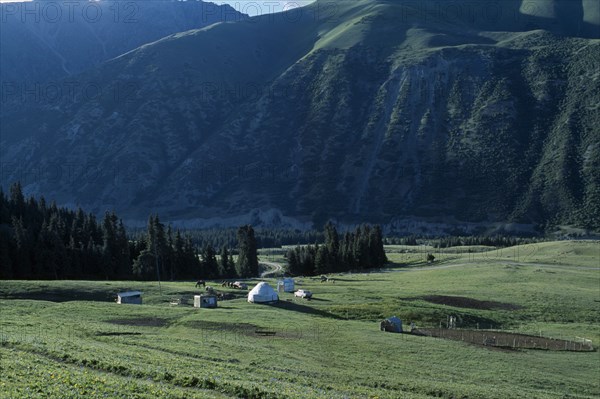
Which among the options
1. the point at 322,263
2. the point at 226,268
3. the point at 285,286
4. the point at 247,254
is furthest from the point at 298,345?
the point at 322,263

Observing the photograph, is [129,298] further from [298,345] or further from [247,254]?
[247,254]

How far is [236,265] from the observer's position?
144m

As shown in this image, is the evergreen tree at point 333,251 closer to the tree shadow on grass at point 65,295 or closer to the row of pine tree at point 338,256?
the row of pine tree at point 338,256

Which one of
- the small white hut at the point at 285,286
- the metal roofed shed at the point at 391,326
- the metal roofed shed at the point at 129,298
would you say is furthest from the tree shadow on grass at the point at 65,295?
the metal roofed shed at the point at 391,326

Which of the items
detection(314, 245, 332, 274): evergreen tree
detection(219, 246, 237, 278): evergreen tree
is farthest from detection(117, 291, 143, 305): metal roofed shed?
detection(314, 245, 332, 274): evergreen tree

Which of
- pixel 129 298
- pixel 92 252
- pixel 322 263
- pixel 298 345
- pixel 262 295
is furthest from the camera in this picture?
pixel 322 263

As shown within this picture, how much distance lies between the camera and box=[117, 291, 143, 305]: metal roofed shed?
75319 mm

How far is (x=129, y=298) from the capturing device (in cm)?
7581

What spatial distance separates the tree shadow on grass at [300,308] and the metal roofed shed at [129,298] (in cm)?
1752

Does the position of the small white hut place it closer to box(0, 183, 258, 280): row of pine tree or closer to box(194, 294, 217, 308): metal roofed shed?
box(194, 294, 217, 308): metal roofed shed

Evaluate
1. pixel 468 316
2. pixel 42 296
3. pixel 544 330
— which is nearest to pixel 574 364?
pixel 544 330

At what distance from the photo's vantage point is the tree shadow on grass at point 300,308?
247 feet

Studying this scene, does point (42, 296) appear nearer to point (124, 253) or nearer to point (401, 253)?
point (124, 253)

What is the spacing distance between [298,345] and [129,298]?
32121 mm
